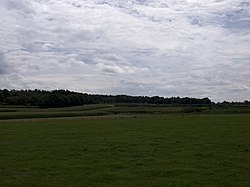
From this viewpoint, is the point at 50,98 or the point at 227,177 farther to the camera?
Answer: the point at 50,98

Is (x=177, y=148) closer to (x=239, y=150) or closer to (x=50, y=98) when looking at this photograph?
(x=239, y=150)

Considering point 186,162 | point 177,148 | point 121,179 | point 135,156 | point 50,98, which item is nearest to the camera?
point 121,179

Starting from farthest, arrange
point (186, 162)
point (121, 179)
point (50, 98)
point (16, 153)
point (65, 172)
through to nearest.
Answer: point (50, 98) < point (16, 153) < point (186, 162) < point (65, 172) < point (121, 179)

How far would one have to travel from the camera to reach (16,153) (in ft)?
80.0

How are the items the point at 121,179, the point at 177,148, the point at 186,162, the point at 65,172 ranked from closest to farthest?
the point at 121,179
the point at 65,172
the point at 186,162
the point at 177,148

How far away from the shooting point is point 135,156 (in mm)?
22875

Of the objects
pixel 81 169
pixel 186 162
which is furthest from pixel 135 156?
pixel 81 169

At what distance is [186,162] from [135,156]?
3613 millimetres

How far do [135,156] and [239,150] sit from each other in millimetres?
6918

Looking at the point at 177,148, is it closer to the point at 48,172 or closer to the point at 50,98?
the point at 48,172

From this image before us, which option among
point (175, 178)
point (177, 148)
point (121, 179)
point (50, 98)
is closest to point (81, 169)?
point (121, 179)

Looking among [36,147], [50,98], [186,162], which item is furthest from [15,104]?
[186,162]

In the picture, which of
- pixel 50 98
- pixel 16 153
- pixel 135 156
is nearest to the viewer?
pixel 135 156

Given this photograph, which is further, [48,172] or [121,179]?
[48,172]
